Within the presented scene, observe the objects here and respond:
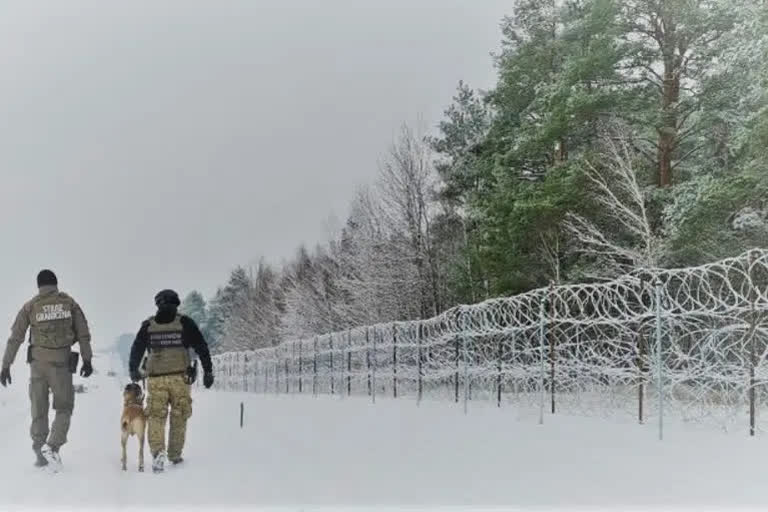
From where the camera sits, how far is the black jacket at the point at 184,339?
344 cm

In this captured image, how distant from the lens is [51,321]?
11.0 ft

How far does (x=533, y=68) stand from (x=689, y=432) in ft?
14.5

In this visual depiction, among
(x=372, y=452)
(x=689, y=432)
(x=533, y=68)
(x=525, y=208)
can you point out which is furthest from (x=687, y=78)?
(x=372, y=452)

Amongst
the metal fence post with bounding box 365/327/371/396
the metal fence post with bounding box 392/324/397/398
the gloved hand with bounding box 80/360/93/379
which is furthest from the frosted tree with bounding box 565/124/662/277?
the gloved hand with bounding box 80/360/93/379

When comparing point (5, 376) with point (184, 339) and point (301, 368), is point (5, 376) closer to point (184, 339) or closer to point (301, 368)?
point (184, 339)

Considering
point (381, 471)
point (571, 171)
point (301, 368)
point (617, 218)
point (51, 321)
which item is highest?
point (571, 171)

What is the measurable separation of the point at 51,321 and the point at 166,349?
0.49 meters

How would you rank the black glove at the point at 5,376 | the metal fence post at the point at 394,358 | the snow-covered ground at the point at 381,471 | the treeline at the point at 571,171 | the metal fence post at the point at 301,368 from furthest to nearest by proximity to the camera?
1. the metal fence post at the point at 301,368
2. the metal fence post at the point at 394,358
3. the treeline at the point at 571,171
4. the black glove at the point at 5,376
5. the snow-covered ground at the point at 381,471

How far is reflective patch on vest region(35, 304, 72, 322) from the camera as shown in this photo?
3.36 m

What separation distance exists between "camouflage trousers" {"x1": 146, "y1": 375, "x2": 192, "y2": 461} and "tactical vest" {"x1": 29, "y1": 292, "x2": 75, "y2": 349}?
1.36 ft

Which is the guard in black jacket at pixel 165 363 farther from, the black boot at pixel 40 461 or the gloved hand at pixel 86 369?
the black boot at pixel 40 461

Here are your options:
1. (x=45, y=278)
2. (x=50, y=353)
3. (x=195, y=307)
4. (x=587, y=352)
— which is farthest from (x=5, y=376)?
(x=587, y=352)

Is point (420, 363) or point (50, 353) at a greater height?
point (50, 353)

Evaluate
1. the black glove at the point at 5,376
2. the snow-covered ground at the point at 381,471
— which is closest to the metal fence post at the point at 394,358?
the snow-covered ground at the point at 381,471
